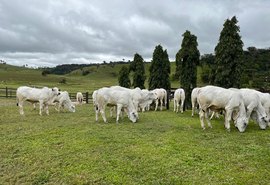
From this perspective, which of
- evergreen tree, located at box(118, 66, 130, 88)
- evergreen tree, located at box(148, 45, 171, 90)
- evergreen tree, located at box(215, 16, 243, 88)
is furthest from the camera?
evergreen tree, located at box(118, 66, 130, 88)

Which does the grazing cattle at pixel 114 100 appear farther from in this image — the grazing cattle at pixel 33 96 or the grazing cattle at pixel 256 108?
the grazing cattle at pixel 256 108

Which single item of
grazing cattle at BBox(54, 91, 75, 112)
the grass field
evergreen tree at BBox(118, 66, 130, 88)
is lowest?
the grass field

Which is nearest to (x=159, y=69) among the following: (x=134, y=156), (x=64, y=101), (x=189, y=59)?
(x=189, y=59)

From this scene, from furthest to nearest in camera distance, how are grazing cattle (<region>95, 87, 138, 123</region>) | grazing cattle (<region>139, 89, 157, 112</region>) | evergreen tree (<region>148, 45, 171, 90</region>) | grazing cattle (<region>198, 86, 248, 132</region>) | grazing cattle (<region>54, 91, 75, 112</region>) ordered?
evergreen tree (<region>148, 45, 171, 90</region>), grazing cattle (<region>54, 91, 75, 112</region>), grazing cattle (<region>139, 89, 157, 112</region>), grazing cattle (<region>95, 87, 138, 123</region>), grazing cattle (<region>198, 86, 248, 132</region>)

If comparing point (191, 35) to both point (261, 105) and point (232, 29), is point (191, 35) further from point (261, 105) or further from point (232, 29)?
point (261, 105)

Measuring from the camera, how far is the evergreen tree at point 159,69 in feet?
95.0

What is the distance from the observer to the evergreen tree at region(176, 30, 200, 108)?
2606cm

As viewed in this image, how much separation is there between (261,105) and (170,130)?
16.0 feet

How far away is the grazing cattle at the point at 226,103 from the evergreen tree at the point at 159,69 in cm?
1354

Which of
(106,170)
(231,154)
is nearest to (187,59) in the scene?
(231,154)

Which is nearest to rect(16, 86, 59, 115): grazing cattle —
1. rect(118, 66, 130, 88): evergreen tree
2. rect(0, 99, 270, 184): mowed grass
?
rect(0, 99, 270, 184): mowed grass

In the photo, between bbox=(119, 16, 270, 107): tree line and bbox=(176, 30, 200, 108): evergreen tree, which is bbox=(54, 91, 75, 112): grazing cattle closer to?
bbox=(119, 16, 270, 107): tree line

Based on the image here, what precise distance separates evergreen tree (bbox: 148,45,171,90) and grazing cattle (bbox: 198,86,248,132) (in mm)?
13545

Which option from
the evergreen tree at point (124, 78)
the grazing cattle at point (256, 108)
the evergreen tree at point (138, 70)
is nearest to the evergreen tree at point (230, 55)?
the grazing cattle at point (256, 108)
